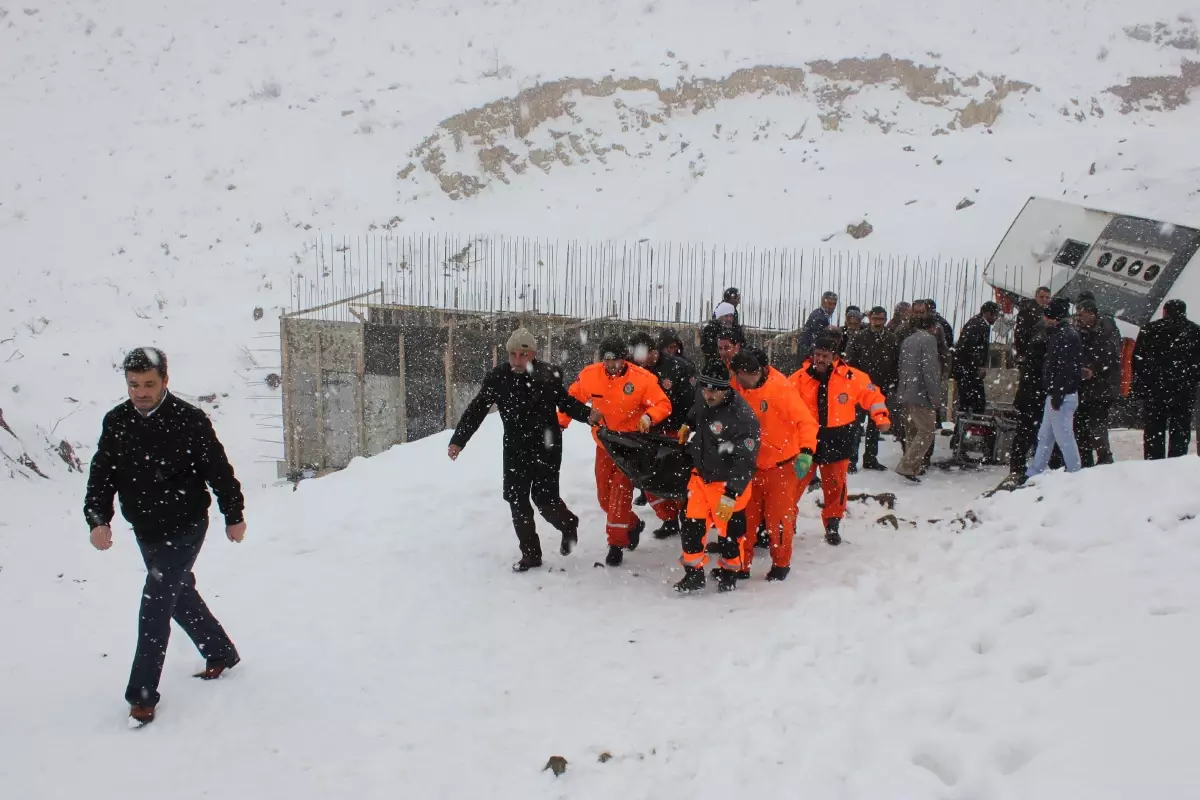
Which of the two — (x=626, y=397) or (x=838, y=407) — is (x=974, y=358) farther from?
(x=626, y=397)

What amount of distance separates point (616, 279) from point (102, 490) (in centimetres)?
1537

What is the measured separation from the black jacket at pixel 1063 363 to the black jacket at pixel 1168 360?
28.0 inches

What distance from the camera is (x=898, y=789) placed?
314 centimetres

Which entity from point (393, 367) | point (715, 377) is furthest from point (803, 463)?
point (393, 367)

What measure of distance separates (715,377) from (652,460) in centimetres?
78

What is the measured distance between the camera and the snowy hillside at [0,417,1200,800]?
3311 millimetres

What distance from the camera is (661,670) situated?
15.8ft

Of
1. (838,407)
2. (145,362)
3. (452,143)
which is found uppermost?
(452,143)

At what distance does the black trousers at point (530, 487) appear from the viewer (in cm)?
618

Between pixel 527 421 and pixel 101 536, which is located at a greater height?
pixel 527 421

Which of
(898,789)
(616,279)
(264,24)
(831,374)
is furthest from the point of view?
(264,24)

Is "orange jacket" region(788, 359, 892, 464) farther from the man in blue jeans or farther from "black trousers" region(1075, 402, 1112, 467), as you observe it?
Result: "black trousers" region(1075, 402, 1112, 467)

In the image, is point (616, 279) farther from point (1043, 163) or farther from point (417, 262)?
point (1043, 163)

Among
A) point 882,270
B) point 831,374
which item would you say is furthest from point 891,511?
point 882,270
